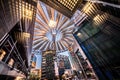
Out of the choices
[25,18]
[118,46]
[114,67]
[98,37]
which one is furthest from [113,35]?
[25,18]

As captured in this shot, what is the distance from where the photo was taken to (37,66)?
85.6ft

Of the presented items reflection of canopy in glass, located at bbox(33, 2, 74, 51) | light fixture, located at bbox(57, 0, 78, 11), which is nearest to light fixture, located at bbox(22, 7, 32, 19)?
light fixture, located at bbox(57, 0, 78, 11)

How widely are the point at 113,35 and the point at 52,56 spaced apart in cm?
2019

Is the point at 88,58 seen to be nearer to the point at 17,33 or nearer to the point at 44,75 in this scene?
the point at 17,33

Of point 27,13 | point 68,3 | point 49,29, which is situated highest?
point 49,29

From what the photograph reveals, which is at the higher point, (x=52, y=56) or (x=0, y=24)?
(x=52, y=56)

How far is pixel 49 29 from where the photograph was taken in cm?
2670

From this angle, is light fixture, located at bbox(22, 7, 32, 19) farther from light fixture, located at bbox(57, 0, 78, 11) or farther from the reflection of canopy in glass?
the reflection of canopy in glass

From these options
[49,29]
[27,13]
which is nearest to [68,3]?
[27,13]

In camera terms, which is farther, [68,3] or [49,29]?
[49,29]

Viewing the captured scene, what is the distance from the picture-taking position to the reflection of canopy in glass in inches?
A: 872

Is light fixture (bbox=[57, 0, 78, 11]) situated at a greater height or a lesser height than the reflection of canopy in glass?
lesser

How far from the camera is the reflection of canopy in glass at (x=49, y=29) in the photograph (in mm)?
22155

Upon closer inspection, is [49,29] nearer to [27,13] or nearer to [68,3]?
[27,13]
